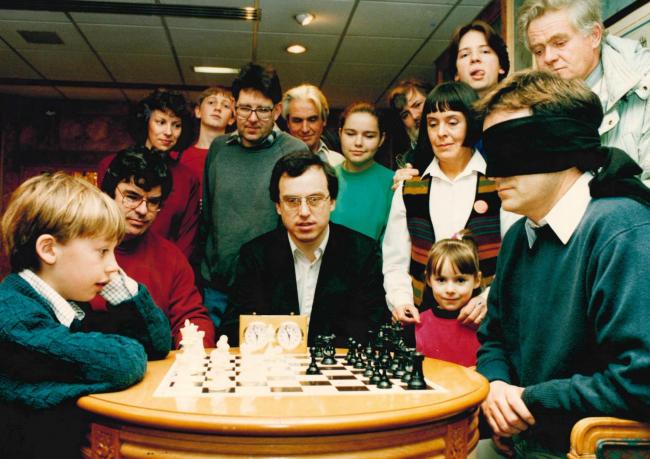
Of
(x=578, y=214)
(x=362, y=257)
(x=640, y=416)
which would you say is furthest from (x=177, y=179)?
(x=640, y=416)

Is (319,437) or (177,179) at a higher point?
(177,179)

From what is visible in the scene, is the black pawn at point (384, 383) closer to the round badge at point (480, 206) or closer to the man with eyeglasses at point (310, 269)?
the man with eyeglasses at point (310, 269)

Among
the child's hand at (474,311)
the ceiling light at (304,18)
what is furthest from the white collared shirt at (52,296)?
the ceiling light at (304,18)

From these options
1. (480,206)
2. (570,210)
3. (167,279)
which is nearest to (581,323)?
(570,210)

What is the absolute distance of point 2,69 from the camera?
25.7 feet

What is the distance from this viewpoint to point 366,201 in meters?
3.45

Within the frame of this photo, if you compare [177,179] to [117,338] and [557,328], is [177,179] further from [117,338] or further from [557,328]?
[557,328]

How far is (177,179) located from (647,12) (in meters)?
2.76

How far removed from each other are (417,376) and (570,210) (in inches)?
26.3

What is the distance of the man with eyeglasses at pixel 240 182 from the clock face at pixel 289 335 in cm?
88

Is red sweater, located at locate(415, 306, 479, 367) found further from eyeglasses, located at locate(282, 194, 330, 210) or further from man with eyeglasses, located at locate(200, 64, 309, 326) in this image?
man with eyeglasses, located at locate(200, 64, 309, 326)

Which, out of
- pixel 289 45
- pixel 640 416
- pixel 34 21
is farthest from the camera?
pixel 289 45

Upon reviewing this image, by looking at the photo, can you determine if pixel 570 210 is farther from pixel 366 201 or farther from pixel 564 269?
pixel 366 201

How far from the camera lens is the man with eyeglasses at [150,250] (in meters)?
2.61
